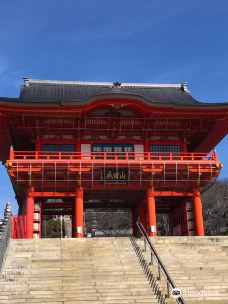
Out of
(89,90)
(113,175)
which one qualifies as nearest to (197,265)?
(113,175)

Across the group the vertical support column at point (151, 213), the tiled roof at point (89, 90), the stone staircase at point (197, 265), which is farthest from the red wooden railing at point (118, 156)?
the stone staircase at point (197, 265)

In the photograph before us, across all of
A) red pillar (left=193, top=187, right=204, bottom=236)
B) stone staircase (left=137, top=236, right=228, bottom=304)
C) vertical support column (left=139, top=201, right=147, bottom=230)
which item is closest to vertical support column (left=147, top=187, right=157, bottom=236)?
red pillar (left=193, top=187, right=204, bottom=236)

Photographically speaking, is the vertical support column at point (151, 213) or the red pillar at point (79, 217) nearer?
the red pillar at point (79, 217)

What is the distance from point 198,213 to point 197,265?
10316 mm

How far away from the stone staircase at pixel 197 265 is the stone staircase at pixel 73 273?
1049 millimetres

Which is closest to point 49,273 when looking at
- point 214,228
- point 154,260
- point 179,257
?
point 154,260

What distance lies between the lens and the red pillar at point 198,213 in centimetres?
2788

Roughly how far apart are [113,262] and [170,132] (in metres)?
14.7

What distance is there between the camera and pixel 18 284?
1552 cm

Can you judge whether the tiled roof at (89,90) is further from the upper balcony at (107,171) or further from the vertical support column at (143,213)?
the vertical support column at (143,213)

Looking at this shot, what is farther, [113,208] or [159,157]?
[113,208]

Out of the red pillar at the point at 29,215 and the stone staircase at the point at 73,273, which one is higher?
the red pillar at the point at 29,215

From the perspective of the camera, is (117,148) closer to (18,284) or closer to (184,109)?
(184,109)

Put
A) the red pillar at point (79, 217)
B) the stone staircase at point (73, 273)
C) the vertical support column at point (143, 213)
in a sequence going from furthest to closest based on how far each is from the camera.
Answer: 1. the vertical support column at point (143, 213)
2. the red pillar at point (79, 217)
3. the stone staircase at point (73, 273)
